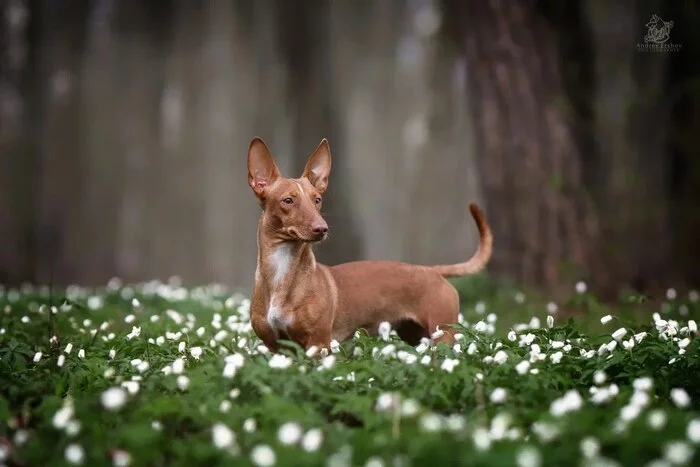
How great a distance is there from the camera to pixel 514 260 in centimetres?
1152

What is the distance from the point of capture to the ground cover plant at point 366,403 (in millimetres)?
3262

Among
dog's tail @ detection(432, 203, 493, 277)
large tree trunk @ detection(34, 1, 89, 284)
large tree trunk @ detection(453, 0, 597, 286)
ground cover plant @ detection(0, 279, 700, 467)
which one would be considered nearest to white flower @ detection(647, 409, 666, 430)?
ground cover plant @ detection(0, 279, 700, 467)

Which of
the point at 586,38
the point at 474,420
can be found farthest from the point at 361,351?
the point at 586,38

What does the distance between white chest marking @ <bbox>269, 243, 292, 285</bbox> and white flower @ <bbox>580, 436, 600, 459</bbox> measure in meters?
3.17

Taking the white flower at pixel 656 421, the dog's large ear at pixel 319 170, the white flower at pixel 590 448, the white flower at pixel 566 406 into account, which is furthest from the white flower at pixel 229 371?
the dog's large ear at pixel 319 170

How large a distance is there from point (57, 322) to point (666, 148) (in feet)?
36.6

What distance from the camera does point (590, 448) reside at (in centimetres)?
316

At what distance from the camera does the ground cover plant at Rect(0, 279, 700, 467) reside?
128 inches

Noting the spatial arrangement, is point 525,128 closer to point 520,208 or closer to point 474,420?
point 520,208

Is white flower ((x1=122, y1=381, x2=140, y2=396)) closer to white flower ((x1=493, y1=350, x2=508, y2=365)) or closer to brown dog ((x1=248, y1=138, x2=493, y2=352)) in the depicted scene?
brown dog ((x1=248, y1=138, x2=493, y2=352))

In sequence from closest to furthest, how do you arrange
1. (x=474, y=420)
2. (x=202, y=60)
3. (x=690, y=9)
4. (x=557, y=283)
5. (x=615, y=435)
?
(x=615, y=435)
(x=474, y=420)
(x=557, y=283)
(x=690, y=9)
(x=202, y=60)

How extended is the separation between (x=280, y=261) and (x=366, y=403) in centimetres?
224

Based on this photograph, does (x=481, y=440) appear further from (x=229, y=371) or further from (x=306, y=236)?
(x=306, y=236)

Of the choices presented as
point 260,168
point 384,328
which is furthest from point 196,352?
point 384,328
